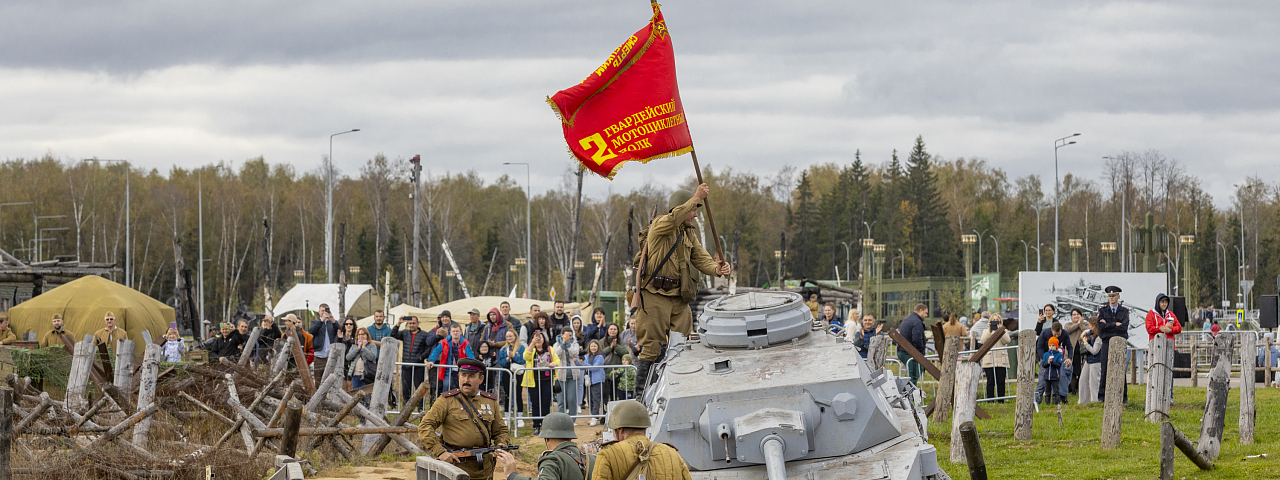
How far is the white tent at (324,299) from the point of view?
45000 millimetres

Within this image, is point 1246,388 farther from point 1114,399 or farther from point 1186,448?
point 1186,448

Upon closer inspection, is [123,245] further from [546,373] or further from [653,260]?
[653,260]

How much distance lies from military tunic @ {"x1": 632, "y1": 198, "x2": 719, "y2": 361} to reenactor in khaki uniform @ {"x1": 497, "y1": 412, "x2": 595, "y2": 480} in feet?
13.1

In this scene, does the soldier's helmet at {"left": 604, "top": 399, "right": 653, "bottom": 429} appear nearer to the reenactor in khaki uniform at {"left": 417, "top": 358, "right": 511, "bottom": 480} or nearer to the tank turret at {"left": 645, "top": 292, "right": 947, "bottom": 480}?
the tank turret at {"left": 645, "top": 292, "right": 947, "bottom": 480}

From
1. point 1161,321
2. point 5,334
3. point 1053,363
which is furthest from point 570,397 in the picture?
point 5,334

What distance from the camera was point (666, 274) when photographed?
36.9 ft

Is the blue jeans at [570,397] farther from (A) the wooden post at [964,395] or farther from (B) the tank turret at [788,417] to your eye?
(B) the tank turret at [788,417]

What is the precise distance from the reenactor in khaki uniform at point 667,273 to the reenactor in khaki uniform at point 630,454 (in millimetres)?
4595

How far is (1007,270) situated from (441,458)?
83.6 meters

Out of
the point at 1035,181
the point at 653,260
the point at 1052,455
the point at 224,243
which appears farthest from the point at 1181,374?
the point at 1035,181

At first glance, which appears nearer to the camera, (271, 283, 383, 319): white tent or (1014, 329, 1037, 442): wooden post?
(1014, 329, 1037, 442): wooden post

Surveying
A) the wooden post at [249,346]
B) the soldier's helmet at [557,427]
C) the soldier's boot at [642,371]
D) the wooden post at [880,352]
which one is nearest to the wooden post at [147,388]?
the wooden post at [249,346]

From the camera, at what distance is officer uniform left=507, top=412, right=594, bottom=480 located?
690 cm

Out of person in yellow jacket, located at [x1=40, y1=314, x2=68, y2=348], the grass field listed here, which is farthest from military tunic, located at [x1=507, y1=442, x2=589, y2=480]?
person in yellow jacket, located at [x1=40, y1=314, x2=68, y2=348]
